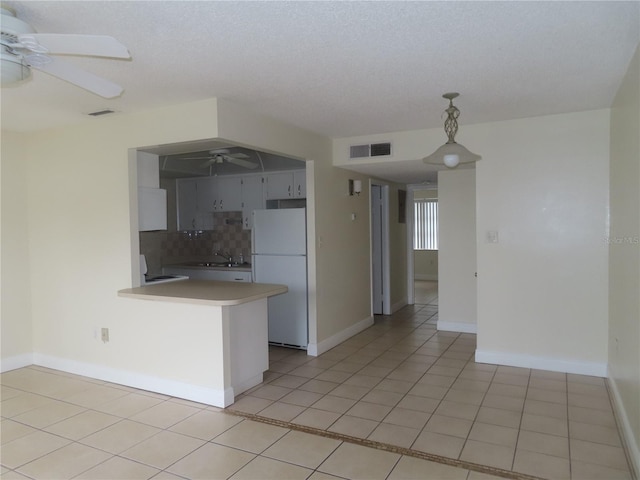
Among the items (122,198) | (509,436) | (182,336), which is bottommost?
(509,436)

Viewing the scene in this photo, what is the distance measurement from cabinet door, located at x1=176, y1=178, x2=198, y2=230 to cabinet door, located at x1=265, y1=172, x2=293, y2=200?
1.24 meters

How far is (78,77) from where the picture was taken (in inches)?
84.0

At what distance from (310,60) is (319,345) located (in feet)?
9.78

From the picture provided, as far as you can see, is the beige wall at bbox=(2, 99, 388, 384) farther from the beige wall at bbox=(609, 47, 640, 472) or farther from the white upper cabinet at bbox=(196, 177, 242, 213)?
the beige wall at bbox=(609, 47, 640, 472)

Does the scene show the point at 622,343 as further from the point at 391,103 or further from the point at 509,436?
the point at 391,103

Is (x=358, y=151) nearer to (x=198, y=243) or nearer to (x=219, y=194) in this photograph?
(x=219, y=194)

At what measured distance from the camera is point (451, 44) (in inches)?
92.1

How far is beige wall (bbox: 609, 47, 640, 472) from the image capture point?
95.5 inches

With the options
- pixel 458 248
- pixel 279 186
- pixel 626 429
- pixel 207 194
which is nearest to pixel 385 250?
pixel 458 248

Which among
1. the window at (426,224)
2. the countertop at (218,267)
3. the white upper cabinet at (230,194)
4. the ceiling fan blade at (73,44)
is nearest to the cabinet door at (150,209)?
the countertop at (218,267)

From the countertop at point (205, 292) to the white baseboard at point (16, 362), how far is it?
153 cm

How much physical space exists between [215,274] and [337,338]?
1670 millimetres

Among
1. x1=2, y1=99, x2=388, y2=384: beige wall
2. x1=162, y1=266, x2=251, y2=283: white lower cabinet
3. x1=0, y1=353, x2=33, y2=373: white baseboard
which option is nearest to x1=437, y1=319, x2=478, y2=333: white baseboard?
x1=2, y1=99, x2=388, y2=384: beige wall

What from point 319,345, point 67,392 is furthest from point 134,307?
point 319,345
